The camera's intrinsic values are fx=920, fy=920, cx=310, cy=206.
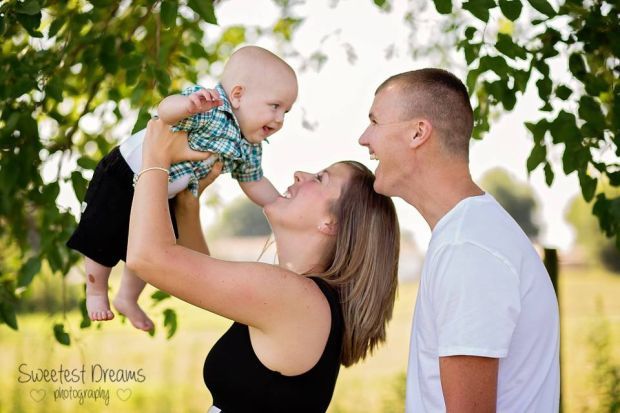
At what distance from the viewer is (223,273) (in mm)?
2145

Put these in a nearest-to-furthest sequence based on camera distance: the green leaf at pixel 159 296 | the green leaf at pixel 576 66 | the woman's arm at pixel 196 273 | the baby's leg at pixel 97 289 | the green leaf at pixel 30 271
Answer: the woman's arm at pixel 196 273 → the baby's leg at pixel 97 289 → the green leaf at pixel 576 66 → the green leaf at pixel 30 271 → the green leaf at pixel 159 296

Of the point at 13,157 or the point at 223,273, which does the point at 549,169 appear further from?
the point at 13,157

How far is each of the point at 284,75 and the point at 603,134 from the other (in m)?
1.29

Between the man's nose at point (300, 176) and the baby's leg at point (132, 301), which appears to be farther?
the baby's leg at point (132, 301)

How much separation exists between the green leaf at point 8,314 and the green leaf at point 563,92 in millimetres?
2124

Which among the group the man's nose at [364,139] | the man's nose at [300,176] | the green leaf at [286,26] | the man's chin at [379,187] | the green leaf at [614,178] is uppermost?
the green leaf at [286,26]

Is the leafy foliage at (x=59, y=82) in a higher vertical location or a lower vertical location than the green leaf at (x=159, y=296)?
higher

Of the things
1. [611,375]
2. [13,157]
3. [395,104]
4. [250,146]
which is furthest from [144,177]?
[611,375]

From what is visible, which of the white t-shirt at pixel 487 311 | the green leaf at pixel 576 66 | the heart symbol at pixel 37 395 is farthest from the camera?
the heart symbol at pixel 37 395

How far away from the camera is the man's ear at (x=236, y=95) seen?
8.07 feet

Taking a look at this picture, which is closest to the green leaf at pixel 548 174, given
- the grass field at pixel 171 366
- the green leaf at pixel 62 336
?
the green leaf at pixel 62 336

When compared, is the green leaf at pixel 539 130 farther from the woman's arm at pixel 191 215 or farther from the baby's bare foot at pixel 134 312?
the baby's bare foot at pixel 134 312

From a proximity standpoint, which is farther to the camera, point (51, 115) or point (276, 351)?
point (51, 115)

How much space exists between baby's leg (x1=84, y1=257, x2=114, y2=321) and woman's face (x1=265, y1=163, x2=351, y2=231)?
0.52m
